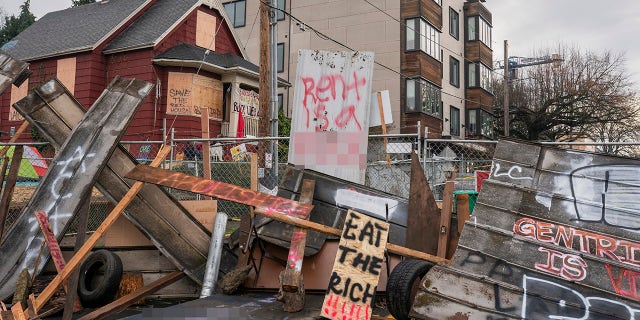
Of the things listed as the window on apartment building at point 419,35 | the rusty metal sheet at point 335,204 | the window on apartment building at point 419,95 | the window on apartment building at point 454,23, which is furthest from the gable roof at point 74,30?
the rusty metal sheet at point 335,204

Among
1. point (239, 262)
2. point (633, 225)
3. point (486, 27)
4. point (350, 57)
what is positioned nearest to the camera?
point (633, 225)

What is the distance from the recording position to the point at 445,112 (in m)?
29.9

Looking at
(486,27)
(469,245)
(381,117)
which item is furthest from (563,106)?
(469,245)

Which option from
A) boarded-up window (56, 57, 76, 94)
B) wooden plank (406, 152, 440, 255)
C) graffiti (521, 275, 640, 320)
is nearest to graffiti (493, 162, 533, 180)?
wooden plank (406, 152, 440, 255)

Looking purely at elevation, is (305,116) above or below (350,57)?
below

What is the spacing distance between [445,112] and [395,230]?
25559mm

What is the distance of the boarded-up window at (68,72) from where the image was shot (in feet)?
70.0

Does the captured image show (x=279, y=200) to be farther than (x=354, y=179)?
No

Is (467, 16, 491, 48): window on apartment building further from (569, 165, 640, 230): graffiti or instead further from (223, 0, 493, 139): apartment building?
(569, 165, 640, 230): graffiti

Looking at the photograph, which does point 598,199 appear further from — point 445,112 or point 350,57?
point 445,112

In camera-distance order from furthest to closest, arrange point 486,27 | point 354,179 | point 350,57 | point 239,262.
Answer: point 486,27
point 350,57
point 354,179
point 239,262

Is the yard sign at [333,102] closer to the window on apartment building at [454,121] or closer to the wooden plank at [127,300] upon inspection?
the wooden plank at [127,300]

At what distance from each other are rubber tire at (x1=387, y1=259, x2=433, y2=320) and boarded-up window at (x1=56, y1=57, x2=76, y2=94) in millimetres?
20850

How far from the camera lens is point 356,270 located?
4.18m
